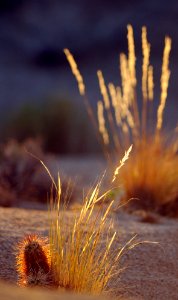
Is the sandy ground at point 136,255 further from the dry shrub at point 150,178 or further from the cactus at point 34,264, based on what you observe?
the dry shrub at point 150,178

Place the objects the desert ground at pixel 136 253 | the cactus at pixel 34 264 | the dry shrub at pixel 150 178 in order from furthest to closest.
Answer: the dry shrub at pixel 150 178, the desert ground at pixel 136 253, the cactus at pixel 34 264

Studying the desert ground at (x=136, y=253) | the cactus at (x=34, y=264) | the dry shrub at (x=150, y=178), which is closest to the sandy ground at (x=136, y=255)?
the desert ground at (x=136, y=253)

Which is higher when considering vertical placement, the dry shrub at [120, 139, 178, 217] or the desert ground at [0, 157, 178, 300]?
the dry shrub at [120, 139, 178, 217]

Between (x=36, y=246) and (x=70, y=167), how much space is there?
8.52 metres

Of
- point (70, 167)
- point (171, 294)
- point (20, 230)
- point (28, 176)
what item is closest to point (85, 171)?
point (70, 167)

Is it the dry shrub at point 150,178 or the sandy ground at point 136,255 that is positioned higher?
the dry shrub at point 150,178

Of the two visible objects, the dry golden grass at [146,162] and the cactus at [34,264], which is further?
the dry golden grass at [146,162]

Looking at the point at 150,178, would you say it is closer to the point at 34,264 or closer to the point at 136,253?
the point at 136,253

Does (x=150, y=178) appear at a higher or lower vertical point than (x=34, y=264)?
higher

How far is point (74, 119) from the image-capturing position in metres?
15.6

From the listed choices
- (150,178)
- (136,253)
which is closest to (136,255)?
(136,253)

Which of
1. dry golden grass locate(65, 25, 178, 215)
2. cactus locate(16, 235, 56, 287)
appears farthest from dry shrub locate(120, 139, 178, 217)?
cactus locate(16, 235, 56, 287)

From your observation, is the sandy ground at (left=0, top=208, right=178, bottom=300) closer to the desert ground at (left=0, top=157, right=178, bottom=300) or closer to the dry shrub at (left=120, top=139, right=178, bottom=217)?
the desert ground at (left=0, top=157, right=178, bottom=300)

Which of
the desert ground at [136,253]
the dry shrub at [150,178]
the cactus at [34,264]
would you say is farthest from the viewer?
the dry shrub at [150,178]
